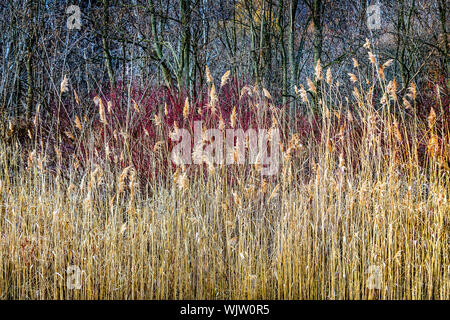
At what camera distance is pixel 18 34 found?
585cm

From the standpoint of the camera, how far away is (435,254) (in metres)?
2.23

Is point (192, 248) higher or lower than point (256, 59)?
lower

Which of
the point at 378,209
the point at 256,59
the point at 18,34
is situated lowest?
the point at 378,209

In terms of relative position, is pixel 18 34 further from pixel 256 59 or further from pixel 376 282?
pixel 376 282

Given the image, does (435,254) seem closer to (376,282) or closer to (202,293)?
(376,282)

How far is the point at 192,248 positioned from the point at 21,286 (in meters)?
0.99

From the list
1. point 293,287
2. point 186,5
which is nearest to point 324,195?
point 293,287
